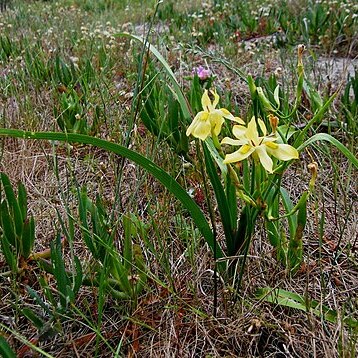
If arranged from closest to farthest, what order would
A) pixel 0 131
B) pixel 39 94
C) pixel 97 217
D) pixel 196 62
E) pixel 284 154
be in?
pixel 284 154 → pixel 0 131 → pixel 97 217 → pixel 39 94 → pixel 196 62

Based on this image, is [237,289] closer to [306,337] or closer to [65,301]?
[306,337]

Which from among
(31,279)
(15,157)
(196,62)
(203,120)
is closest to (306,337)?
(203,120)

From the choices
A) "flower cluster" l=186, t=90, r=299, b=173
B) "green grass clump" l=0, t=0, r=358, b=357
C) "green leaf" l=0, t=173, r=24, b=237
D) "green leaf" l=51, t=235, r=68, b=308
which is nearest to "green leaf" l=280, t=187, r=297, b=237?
"green grass clump" l=0, t=0, r=358, b=357

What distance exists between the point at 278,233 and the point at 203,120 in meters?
0.50

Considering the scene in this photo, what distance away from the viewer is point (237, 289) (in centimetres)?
128

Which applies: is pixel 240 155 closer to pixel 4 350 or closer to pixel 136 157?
pixel 136 157

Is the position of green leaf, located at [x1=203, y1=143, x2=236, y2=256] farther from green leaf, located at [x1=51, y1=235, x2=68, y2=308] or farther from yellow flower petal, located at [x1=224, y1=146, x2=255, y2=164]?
green leaf, located at [x1=51, y1=235, x2=68, y2=308]

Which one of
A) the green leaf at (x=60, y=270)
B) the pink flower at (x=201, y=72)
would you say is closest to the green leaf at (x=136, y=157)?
the green leaf at (x=60, y=270)

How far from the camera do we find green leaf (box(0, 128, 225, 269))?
123 centimetres

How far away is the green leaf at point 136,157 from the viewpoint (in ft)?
4.04

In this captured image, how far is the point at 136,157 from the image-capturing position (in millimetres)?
1271

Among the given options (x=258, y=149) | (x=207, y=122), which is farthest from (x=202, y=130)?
(x=258, y=149)

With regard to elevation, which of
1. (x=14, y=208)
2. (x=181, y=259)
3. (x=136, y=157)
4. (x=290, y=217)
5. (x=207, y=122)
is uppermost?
(x=207, y=122)

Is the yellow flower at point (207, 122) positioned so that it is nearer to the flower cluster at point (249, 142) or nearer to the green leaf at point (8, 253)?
the flower cluster at point (249, 142)
